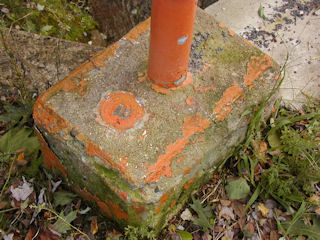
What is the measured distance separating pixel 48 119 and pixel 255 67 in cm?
127

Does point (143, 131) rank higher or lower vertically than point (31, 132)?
higher

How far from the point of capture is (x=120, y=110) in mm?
1692

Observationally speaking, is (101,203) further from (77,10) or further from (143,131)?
(77,10)

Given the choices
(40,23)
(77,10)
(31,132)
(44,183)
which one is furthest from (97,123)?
(77,10)

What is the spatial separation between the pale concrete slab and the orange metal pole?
1.14 metres

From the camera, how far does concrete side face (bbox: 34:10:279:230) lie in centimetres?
157

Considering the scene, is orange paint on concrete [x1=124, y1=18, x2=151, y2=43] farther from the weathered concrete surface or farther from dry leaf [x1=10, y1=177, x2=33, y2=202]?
dry leaf [x1=10, y1=177, x2=33, y2=202]

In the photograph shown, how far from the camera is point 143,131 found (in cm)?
165

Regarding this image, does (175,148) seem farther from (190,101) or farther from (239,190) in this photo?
(239,190)

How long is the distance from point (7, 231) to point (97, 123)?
0.89 meters

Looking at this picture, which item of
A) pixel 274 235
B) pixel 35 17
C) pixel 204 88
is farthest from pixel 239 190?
pixel 35 17

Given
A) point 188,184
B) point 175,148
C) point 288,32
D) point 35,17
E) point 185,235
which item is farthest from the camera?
point 35,17

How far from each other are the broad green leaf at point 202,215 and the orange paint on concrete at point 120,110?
67 centimetres

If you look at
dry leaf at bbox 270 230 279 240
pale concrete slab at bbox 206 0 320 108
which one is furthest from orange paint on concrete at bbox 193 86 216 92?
dry leaf at bbox 270 230 279 240
